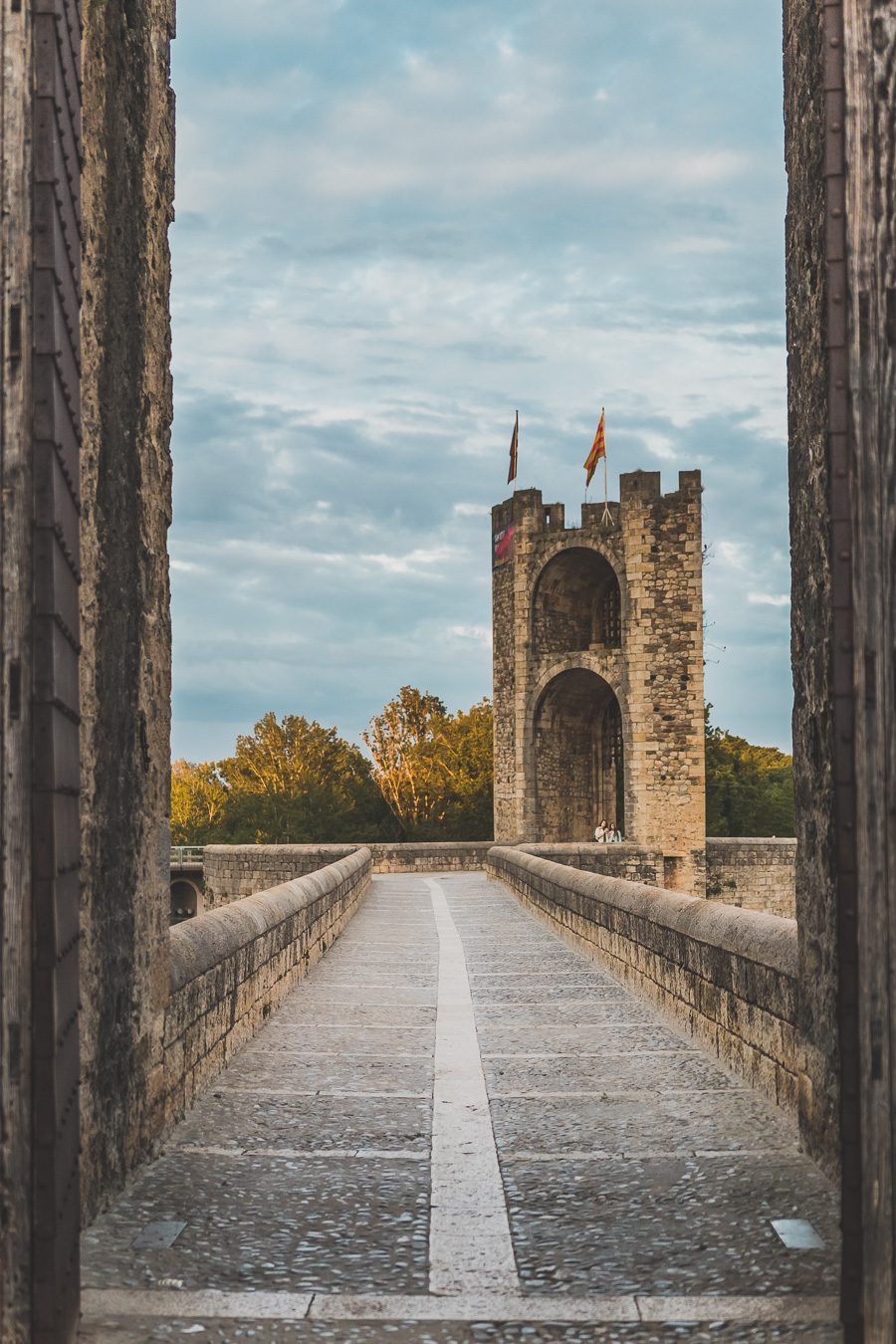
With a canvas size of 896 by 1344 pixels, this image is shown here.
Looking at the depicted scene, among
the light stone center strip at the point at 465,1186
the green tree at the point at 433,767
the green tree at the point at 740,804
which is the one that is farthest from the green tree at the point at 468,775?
the light stone center strip at the point at 465,1186

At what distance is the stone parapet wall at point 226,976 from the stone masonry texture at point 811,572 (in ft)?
7.41

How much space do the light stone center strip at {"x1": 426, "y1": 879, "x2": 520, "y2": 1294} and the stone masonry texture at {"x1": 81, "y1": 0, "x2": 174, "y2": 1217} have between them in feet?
3.27

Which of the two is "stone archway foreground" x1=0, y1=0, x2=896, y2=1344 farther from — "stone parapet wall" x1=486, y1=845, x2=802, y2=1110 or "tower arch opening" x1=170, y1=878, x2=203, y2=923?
"tower arch opening" x1=170, y1=878, x2=203, y2=923

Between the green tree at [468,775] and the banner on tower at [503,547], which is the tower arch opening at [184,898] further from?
the banner on tower at [503,547]

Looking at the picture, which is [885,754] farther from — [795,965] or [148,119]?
[148,119]

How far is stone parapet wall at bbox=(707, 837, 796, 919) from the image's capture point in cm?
3183

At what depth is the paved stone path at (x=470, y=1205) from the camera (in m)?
3.01

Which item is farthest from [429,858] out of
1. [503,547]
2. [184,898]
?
[184,898]

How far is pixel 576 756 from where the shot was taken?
112 feet

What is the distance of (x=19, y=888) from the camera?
9.00 ft

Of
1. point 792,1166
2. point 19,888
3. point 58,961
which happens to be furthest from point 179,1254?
point 792,1166

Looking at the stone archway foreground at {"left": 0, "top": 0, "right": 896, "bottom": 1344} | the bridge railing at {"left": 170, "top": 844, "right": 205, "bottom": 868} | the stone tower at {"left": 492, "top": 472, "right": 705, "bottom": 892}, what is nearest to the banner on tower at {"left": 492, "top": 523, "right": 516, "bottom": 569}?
the stone tower at {"left": 492, "top": 472, "right": 705, "bottom": 892}

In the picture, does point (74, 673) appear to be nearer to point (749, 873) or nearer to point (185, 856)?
point (749, 873)

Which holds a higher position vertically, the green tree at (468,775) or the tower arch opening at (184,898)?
the green tree at (468,775)
